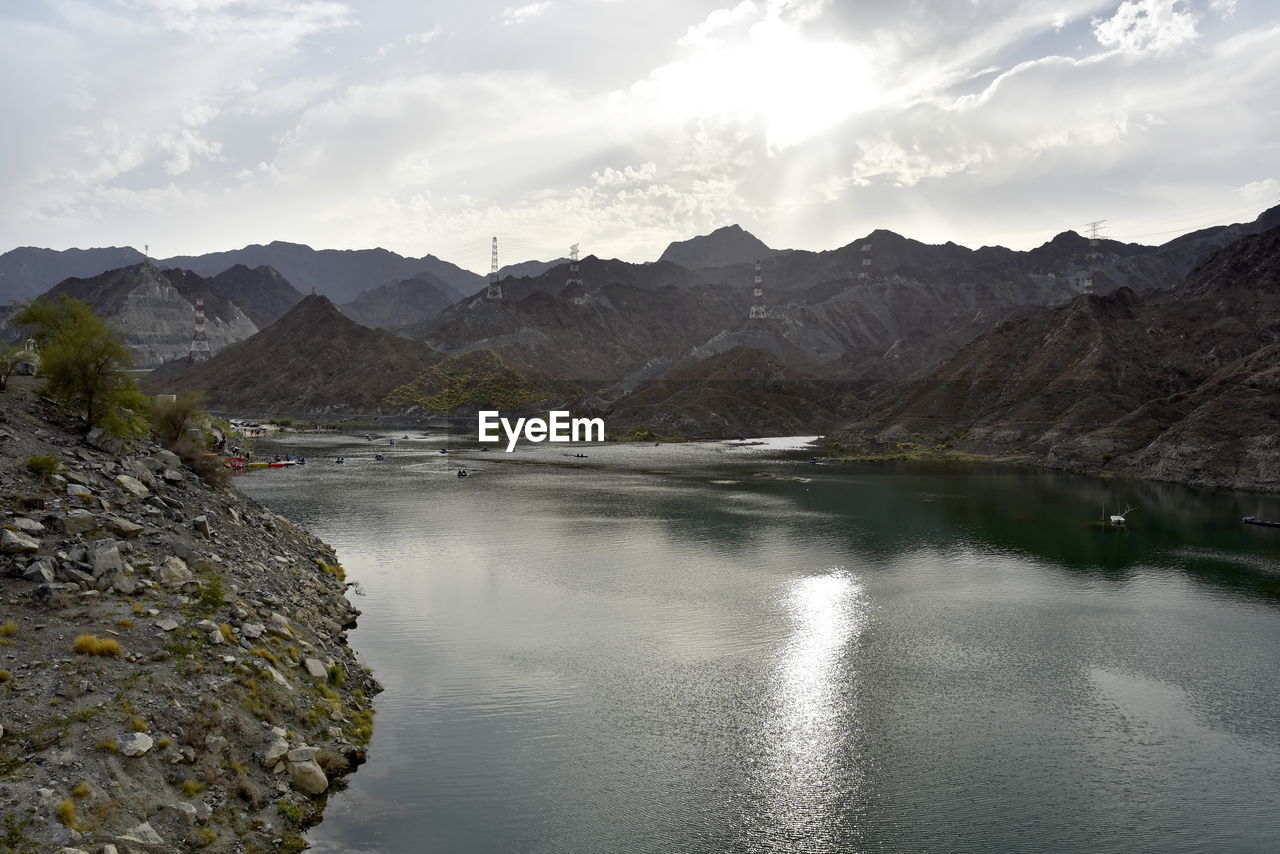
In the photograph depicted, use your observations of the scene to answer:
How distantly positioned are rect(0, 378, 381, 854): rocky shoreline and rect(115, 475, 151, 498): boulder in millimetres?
95

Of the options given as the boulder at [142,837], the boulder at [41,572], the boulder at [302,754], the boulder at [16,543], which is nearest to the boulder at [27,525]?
the boulder at [16,543]

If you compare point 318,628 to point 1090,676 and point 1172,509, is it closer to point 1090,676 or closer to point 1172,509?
point 1090,676

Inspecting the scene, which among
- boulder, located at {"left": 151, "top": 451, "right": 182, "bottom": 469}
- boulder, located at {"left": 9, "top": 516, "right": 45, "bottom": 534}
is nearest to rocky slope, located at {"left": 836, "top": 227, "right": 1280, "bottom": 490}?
boulder, located at {"left": 151, "top": 451, "right": 182, "bottom": 469}

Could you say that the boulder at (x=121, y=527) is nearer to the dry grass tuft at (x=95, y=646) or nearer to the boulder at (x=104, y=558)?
the boulder at (x=104, y=558)

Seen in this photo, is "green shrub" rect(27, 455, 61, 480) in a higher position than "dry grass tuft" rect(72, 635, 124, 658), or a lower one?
higher

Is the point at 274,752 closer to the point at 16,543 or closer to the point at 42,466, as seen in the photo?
the point at 16,543

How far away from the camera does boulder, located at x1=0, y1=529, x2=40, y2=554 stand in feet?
96.7

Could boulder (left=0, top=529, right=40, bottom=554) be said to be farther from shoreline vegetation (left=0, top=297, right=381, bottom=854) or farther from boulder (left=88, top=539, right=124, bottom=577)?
boulder (left=88, top=539, right=124, bottom=577)

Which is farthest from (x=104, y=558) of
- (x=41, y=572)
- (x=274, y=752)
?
(x=274, y=752)

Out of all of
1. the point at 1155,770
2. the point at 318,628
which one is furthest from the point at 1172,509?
the point at 318,628

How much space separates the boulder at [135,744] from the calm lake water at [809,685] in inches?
225

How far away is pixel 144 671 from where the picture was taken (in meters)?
26.2

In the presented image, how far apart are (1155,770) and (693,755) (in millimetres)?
17889

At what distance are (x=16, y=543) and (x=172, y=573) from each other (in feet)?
17.5
